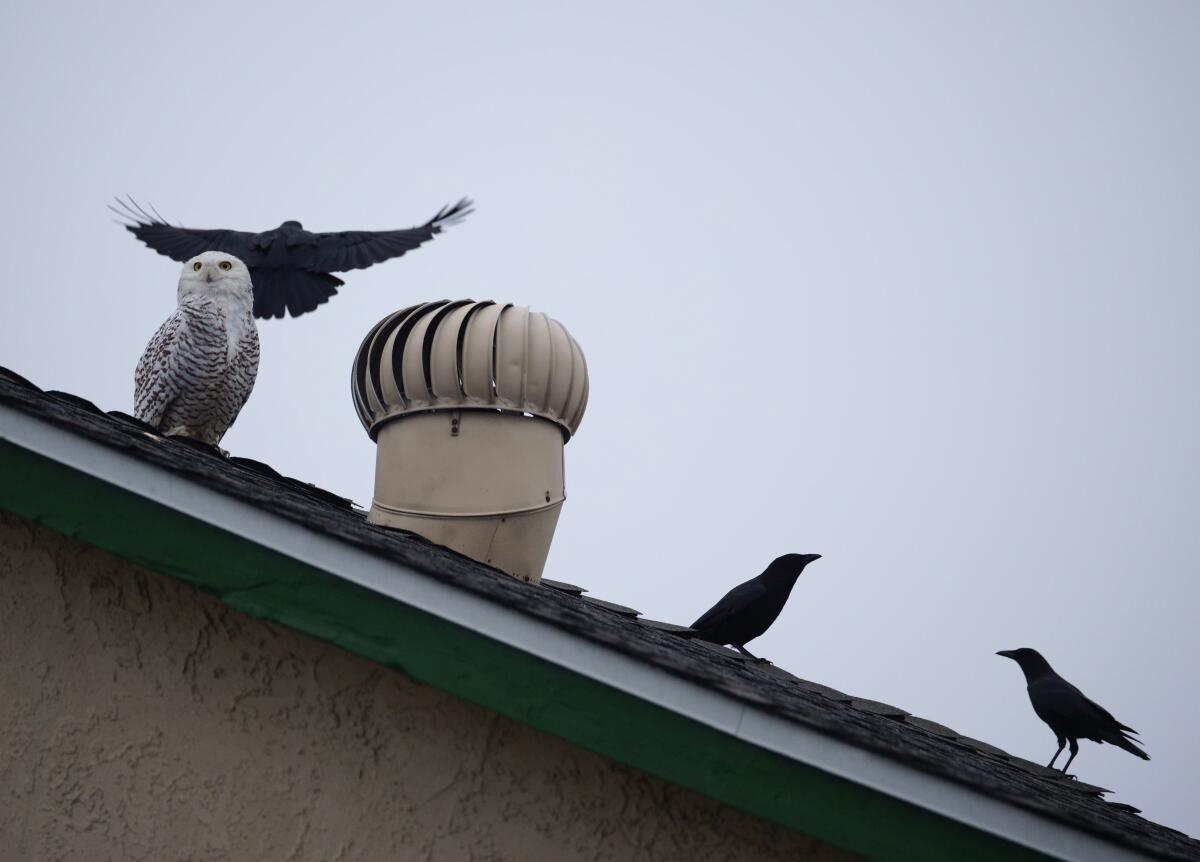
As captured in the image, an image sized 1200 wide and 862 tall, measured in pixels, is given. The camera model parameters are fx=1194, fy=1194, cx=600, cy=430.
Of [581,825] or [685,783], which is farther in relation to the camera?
[581,825]

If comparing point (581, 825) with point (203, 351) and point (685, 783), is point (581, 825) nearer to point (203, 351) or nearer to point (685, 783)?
point (685, 783)

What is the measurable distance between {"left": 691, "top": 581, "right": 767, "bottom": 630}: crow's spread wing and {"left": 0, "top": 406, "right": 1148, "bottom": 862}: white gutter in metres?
3.08

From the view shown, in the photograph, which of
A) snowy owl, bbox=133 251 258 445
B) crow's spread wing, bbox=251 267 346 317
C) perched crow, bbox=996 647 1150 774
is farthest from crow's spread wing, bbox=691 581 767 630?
crow's spread wing, bbox=251 267 346 317

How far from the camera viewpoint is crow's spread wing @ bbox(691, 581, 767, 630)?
526 centimetres

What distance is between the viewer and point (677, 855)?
2.33m

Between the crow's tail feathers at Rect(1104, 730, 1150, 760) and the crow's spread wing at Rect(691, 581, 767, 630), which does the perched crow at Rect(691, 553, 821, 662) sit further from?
the crow's tail feathers at Rect(1104, 730, 1150, 760)

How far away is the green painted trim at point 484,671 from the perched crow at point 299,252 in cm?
505

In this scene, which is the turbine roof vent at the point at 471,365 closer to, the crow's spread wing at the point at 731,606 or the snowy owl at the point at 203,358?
the snowy owl at the point at 203,358

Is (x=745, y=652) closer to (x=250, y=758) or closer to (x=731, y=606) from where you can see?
(x=731, y=606)

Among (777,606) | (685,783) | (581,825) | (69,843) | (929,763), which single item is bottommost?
(69,843)

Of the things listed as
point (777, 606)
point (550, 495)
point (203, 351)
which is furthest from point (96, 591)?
point (777, 606)

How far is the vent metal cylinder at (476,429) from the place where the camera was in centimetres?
413

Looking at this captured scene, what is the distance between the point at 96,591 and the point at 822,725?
1445 mm

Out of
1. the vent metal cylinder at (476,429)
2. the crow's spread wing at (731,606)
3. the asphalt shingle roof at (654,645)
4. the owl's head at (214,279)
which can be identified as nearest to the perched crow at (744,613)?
the crow's spread wing at (731,606)
